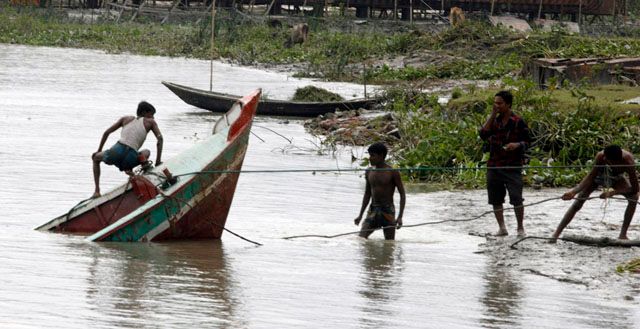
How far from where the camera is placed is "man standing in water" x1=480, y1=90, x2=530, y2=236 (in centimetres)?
962

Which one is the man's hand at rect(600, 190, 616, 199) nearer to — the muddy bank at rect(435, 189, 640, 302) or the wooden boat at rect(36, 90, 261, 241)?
the muddy bank at rect(435, 189, 640, 302)

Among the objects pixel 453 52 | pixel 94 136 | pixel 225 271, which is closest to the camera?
pixel 225 271

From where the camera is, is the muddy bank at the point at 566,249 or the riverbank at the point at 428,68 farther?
the riverbank at the point at 428,68

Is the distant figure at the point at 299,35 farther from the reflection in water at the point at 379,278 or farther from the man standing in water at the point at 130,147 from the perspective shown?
the reflection in water at the point at 379,278

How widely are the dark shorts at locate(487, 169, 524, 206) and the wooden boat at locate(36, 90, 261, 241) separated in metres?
2.15

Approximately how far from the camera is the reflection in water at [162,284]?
7211 millimetres

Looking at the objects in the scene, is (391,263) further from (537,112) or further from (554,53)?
(554,53)

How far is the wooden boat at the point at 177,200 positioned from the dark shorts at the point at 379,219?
1201 millimetres

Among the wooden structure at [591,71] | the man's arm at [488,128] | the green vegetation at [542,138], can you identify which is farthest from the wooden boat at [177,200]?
the wooden structure at [591,71]

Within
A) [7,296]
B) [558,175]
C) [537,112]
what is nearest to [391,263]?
[7,296]

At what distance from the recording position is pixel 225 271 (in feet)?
29.3

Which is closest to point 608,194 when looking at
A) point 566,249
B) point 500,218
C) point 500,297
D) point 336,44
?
point 566,249

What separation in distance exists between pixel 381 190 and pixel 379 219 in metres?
0.33

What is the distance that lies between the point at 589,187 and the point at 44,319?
14.5ft
